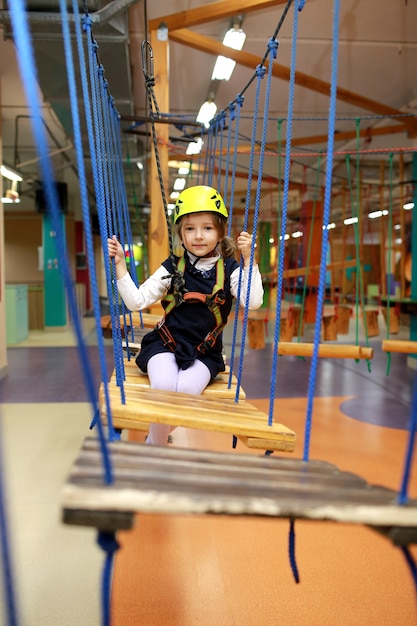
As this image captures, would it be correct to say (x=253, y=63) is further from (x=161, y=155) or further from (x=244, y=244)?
(x=244, y=244)

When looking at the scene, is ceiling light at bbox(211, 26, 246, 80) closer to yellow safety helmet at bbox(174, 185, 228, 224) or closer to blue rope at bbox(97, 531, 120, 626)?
yellow safety helmet at bbox(174, 185, 228, 224)

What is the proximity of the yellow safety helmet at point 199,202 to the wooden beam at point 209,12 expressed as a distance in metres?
1.68

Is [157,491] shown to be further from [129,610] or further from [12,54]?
[12,54]

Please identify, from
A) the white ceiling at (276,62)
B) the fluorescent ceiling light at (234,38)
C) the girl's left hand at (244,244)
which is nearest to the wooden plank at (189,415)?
the girl's left hand at (244,244)

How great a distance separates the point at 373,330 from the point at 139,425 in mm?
2866

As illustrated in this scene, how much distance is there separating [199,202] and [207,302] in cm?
31

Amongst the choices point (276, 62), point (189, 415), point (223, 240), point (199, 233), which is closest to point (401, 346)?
point (223, 240)

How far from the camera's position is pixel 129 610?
4.71 ft

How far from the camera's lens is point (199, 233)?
1.58 meters

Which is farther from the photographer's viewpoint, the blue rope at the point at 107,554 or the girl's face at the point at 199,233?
the girl's face at the point at 199,233

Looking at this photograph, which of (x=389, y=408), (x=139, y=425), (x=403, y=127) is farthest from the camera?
(x=403, y=127)

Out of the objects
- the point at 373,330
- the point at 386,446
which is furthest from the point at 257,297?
the point at 373,330

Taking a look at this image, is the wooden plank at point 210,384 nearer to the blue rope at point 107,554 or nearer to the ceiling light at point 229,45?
the blue rope at point 107,554

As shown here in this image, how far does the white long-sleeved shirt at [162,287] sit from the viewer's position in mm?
1521
